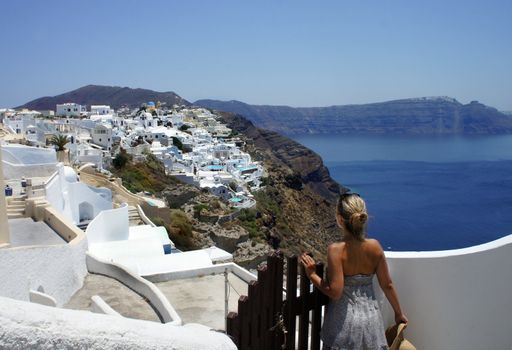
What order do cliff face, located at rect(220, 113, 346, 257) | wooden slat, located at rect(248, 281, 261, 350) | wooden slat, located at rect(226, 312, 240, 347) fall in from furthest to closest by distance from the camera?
cliff face, located at rect(220, 113, 346, 257)
wooden slat, located at rect(248, 281, 261, 350)
wooden slat, located at rect(226, 312, 240, 347)

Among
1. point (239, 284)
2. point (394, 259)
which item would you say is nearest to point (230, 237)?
point (239, 284)

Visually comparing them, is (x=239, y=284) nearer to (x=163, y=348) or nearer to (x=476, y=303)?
(x=476, y=303)

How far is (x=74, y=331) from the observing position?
3.65ft

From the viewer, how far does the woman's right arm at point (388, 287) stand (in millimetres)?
2317

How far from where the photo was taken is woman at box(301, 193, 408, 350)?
7.34 feet

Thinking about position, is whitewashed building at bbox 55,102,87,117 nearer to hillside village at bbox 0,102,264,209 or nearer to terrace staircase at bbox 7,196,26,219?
hillside village at bbox 0,102,264,209

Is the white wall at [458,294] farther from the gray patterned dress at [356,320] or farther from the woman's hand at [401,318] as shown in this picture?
the gray patterned dress at [356,320]

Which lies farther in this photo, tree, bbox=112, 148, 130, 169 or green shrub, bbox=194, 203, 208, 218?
tree, bbox=112, 148, 130, 169

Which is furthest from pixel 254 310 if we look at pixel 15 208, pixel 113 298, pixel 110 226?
pixel 110 226

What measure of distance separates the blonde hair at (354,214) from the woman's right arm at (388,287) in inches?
6.1

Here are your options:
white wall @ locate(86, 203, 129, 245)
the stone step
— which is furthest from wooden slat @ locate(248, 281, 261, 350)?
white wall @ locate(86, 203, 129, 245)

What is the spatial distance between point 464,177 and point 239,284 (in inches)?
2615

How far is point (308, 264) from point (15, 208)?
803 cm

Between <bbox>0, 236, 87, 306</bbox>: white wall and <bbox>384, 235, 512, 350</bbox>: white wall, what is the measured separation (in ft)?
16.3
